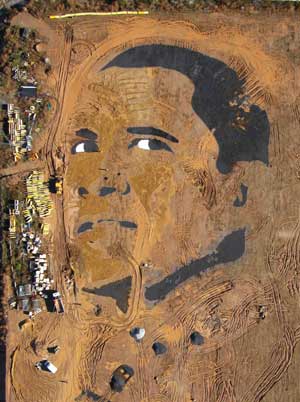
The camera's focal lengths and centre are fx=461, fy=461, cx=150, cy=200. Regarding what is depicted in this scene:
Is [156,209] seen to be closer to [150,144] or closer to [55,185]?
[150,144]

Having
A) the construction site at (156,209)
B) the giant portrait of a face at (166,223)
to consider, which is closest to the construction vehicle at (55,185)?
the construction site at (156,209)

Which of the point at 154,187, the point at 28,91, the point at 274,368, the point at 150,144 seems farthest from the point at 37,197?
the point at 274,368

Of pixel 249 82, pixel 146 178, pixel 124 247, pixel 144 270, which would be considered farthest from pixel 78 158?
pixel 249 82

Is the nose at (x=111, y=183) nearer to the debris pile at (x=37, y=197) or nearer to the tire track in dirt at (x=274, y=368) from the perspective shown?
the debris pile at (x=37, y=197)

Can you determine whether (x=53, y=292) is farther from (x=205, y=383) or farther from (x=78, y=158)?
(x=205, y=383)

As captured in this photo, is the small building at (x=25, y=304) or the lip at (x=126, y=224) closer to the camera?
the small building at (x=25, y=304)

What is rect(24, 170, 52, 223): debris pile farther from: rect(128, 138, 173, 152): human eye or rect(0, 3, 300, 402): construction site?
rect(128, 138, 173, 152): human eye
